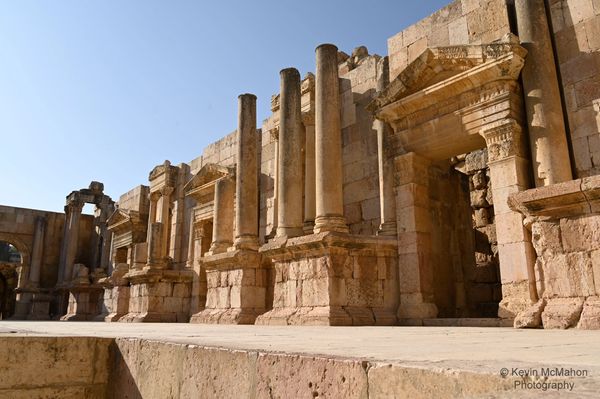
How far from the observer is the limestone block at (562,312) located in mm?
5496

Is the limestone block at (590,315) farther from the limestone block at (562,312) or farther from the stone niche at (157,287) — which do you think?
the stone niche at (157,287)

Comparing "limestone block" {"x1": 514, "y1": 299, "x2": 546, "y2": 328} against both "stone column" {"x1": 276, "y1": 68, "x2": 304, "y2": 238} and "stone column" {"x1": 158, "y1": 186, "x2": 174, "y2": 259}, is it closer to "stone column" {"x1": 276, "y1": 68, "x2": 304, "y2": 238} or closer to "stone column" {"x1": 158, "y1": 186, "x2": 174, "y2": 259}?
"stone column" {"x1": 276, "y1": 68, "x2": 304, "y2": 238}

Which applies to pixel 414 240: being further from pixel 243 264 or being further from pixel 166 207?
pixel 166 207

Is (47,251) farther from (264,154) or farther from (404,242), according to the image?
(404,242)

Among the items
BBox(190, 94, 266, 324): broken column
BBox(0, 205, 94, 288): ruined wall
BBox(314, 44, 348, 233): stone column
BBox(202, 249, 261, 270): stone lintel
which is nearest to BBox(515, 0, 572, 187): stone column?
BBox(314, 44, 348, 233): stone column

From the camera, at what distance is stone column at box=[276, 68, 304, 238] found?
36.0 feet

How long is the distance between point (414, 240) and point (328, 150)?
245 centimetres

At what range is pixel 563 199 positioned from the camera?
555 centimetres

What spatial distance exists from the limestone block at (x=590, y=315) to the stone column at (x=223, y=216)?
10206 mm

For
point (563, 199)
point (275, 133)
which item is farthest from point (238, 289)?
point (563, 199)

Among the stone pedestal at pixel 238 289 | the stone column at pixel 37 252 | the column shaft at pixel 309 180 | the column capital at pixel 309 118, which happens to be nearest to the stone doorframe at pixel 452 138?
the column shaft at pixel 309 180

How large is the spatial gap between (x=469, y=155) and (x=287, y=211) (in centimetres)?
579

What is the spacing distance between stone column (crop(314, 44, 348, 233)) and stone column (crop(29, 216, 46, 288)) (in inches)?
921

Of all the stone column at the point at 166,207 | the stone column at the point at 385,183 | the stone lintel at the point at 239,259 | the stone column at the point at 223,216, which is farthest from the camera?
the stone column at the point at 166,207
